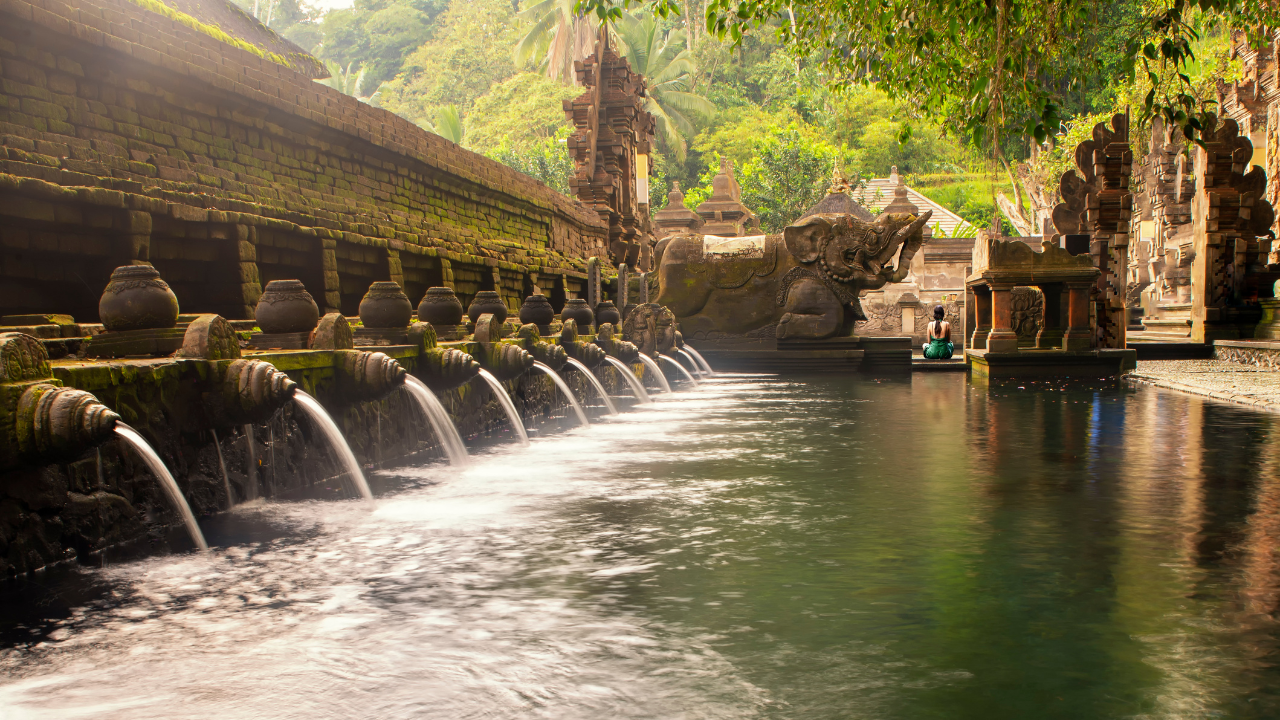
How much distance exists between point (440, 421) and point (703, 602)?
420 centimetres

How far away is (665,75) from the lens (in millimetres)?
45875

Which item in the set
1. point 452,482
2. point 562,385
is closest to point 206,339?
point 452,482

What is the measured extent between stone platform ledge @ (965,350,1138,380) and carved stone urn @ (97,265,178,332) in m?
11.1

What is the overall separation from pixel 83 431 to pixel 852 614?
2.88m

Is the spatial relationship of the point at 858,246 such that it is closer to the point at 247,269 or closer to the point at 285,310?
the point at 247,269

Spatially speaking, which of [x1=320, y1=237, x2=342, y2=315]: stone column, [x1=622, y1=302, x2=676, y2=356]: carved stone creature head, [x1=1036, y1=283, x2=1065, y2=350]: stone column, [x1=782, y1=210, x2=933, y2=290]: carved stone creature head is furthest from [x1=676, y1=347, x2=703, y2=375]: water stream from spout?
[x1=320, y1=237, x2=342, y2=315]: stone column

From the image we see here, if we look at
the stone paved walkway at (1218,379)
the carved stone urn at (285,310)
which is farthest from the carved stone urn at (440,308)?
the stone paved walkway at (1218,379)

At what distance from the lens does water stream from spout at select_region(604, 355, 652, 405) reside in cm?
1190

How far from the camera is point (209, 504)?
4930 millimetres

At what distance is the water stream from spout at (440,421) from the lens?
6922 mm

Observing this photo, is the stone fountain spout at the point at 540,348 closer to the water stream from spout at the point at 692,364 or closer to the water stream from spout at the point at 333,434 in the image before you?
the water stream from spout at the point at 333,434

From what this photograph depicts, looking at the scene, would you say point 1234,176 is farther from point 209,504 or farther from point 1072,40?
point 209,504

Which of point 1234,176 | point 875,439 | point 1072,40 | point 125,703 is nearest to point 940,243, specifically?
point 1234,176

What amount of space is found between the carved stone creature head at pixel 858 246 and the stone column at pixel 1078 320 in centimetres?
270
